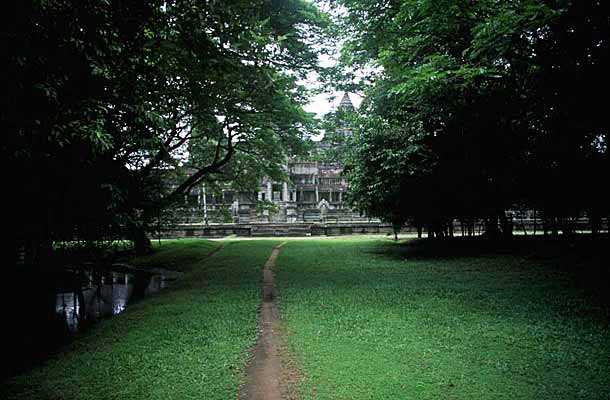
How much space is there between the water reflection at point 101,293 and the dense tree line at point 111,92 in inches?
61.0

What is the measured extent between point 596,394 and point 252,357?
3550 millimetres

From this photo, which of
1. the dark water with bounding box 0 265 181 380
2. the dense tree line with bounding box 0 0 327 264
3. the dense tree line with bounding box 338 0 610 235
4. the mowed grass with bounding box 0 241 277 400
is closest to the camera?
the mowed grass with bounding box 0 241 277 400

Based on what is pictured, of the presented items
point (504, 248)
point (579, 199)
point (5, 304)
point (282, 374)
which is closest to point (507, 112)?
point (579, 199)

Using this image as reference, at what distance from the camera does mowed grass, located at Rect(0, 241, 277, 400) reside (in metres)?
4.26

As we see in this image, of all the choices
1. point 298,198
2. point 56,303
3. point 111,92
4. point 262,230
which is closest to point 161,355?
point 111,92

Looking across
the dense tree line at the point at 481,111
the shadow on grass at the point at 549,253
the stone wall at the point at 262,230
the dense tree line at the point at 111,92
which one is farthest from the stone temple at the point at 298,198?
the dense tree line at the point at 111,92

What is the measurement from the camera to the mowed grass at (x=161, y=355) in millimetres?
4262

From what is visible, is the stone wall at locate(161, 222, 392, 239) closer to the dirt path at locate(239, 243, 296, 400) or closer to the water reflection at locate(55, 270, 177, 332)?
the water reflection at locate(55, 270, 177, 332)

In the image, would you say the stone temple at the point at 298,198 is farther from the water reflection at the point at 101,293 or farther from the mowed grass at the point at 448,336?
the mowed grass at the point at 448,336

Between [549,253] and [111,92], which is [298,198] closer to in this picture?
[549,253]

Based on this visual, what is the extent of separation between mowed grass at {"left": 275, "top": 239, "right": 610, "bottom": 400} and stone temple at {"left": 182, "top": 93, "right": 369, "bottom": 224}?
15.3 meters

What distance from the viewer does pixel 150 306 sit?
8.23m

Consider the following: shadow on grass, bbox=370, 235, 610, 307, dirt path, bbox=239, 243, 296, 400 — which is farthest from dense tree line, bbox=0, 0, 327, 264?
shadow on grass, bbox=370, 235, 610, 307

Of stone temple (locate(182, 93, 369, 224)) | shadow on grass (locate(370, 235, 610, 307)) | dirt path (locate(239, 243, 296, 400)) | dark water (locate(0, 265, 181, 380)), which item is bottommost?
dark water (locate(0, 265, 181, 380))
